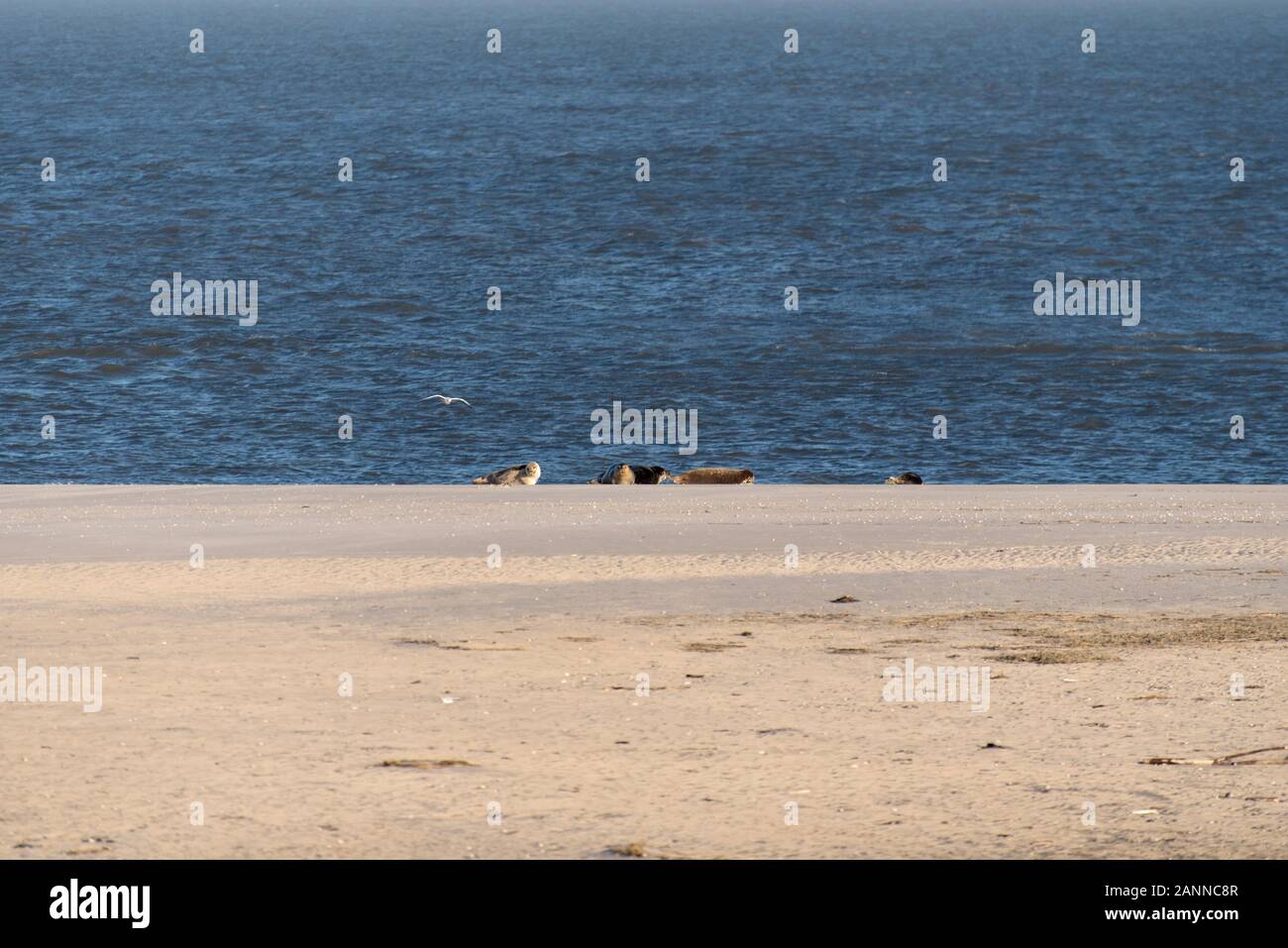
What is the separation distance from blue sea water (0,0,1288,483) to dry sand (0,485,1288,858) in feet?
38.1

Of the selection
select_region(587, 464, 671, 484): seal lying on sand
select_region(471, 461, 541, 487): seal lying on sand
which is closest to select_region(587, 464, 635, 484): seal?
select_region(587, 464, 671, 484): seal lying on sand

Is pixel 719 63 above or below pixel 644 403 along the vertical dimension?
above

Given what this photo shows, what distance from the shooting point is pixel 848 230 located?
58.2m

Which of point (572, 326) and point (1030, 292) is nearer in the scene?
point (572, 326)

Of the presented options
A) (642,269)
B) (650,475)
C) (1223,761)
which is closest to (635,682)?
(1223,761)

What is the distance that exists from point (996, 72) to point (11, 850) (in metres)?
108

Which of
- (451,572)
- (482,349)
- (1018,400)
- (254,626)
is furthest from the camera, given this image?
(482,349)

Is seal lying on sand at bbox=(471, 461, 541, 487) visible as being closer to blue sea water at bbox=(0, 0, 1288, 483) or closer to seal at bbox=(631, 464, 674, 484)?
seal at bbox=(631, 464, 674, 484)

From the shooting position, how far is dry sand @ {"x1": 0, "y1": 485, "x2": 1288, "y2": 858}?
32.8 feet

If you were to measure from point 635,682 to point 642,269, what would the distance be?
3995 centimetres

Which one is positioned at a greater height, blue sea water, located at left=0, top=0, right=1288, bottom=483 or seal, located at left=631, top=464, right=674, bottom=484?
blue sea water, located at left=0, top=0, right=1288, bottom=483

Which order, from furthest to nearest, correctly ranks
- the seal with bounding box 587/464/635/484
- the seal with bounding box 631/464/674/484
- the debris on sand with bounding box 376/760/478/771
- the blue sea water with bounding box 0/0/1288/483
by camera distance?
the blue sea water with bounding box 0/0/1288/483, the seal with bounding box 631/464/674/484, the seal with bounding box 587/464/635/484, the debris on sand with bounding box 376/760/478/771
